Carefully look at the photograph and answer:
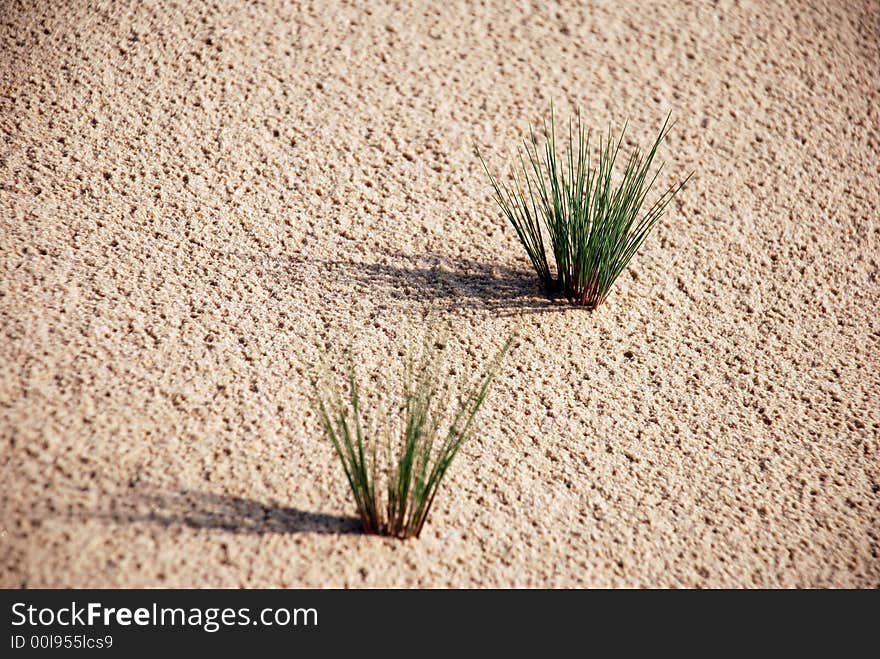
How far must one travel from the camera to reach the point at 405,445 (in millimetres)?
2154

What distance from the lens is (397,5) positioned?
3.66 m

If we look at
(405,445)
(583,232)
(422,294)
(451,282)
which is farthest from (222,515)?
(583,232)

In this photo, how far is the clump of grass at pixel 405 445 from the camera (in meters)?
1.95

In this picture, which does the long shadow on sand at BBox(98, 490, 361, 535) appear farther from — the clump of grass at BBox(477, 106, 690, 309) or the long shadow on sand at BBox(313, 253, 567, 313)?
the clump of grass at BBox(477, 106, 690, 309)

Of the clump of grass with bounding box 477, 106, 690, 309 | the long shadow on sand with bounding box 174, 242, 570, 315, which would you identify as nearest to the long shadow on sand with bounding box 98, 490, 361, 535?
the long shadow on sand with bounding box 174, 242, 570, 315

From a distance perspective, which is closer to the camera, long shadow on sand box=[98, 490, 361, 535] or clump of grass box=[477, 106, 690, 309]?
long shadow on sand box=[98, 490, 361, 535]

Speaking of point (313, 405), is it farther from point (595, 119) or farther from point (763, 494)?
point (595, 119)

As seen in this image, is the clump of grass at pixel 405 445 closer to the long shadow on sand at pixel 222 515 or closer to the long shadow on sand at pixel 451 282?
the long shadow on sand at pixel 222 515

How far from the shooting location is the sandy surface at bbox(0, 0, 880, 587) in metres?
2.04

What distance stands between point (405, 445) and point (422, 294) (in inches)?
27.2

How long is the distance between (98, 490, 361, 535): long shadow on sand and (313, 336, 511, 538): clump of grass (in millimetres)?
111

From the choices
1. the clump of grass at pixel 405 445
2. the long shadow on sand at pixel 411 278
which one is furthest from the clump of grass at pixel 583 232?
the clump of grass at pixel 405 445

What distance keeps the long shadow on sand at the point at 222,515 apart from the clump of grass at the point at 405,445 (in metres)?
0.11
